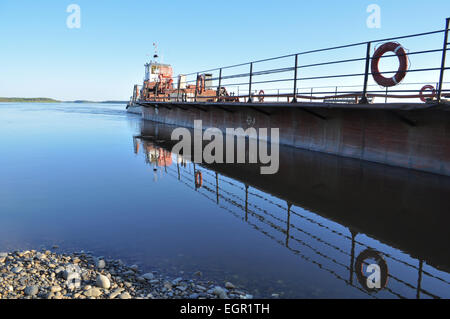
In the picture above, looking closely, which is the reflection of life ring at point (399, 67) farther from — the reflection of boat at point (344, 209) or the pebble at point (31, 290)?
the pebble at point (31, 290)

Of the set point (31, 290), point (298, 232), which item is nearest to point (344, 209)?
point (298, 232)

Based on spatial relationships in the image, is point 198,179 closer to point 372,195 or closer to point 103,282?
point 372,195

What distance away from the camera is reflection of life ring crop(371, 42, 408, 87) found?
686 centimetres

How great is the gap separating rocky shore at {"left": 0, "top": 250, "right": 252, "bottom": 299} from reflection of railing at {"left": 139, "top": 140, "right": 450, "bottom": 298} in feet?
3.92

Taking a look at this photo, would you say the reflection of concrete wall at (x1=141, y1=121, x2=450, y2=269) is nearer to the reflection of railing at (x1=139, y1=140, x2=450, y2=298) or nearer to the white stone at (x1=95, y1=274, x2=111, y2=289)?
the reflection of railing at (x1=139, y1=140, x2=450, y2=298)

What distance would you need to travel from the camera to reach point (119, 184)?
22.7ft

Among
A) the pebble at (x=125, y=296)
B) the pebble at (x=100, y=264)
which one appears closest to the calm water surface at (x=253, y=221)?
the pebble at (x=100, y=264)

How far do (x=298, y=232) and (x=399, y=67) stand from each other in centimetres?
483

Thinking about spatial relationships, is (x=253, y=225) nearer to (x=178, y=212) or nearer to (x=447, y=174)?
(x=178, y=212)

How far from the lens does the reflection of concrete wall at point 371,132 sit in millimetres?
6855

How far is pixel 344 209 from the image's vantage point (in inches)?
208

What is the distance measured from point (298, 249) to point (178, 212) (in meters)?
2.11
